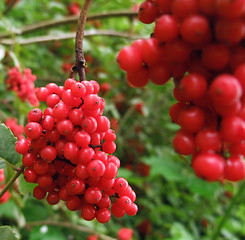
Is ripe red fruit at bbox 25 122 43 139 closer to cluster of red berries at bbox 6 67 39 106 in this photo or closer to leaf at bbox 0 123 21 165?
leaf at bbox 0 123 21 165

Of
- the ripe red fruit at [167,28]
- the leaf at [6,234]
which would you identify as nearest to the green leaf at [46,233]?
the leaf at [6,234]

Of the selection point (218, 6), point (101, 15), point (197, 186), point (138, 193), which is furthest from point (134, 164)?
point (218, 6)

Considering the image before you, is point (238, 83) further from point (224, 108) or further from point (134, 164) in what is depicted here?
point (134, 164)

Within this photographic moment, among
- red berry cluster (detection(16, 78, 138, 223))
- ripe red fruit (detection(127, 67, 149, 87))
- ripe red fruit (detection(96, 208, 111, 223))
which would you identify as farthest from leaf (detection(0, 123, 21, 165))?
ripe red fruit (detection(127, 67, 149, 87))

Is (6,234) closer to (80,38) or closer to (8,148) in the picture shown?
(8,148)

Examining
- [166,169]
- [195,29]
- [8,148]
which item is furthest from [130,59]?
[166,169]

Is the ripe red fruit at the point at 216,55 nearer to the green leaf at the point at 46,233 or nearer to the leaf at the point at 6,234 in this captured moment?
the leaf at the point at 6,234
